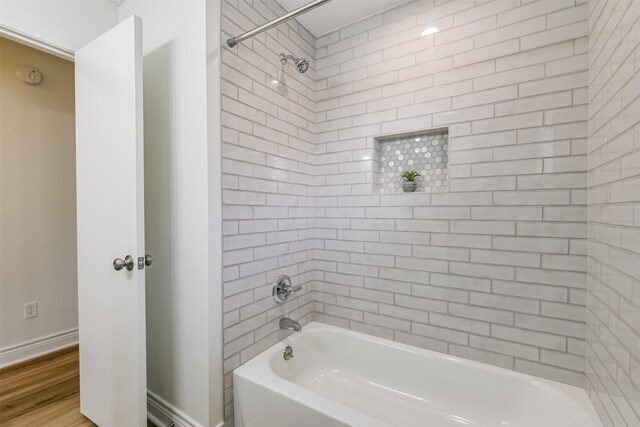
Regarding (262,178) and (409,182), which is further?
(409,182)

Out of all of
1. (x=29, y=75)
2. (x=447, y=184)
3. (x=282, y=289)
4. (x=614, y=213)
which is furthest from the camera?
(x=29, y=75)

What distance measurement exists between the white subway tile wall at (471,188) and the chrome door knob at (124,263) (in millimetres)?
1185

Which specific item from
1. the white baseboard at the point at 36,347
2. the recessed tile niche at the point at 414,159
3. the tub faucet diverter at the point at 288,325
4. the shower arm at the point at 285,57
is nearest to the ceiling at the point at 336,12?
the shower arm at the point at 285,57

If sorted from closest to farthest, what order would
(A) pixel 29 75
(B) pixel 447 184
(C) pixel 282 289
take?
1. (B) pixel 447 184
2. (C) pixel 282 289
3. (A) pixel 29 75

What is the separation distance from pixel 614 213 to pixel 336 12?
1.79 metres

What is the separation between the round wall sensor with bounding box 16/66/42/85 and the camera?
221 cm

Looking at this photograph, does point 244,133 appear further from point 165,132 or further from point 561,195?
point 561,195

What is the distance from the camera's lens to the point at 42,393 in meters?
1.87

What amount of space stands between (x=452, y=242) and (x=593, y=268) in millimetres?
581

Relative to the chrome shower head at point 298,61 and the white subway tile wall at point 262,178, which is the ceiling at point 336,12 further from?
the chrome shower head at point 298,61

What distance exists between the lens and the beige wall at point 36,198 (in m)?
2.18

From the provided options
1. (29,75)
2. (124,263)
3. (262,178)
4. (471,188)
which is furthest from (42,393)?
(471,188)

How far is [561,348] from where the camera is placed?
1.38 meters

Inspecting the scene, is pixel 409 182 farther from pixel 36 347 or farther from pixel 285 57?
pixel 36 347
